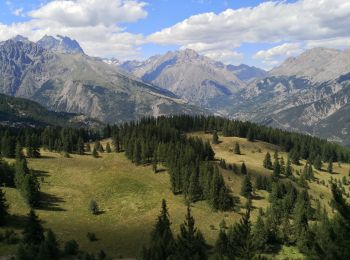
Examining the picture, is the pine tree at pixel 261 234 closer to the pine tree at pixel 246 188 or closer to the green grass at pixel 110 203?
the green grass at pixel 110 203

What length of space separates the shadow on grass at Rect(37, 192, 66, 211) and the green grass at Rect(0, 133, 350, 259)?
0.15m

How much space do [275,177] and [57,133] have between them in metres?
108

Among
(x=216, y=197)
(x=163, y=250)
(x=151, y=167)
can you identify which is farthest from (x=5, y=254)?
(x=151, y=167)

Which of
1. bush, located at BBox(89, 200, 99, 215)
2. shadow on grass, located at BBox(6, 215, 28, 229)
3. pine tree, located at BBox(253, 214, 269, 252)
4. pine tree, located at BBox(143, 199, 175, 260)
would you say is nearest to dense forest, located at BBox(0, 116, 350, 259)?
pine tree, located at BBox(253, 214, 269, 252)

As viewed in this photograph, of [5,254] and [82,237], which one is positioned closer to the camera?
[5,254]

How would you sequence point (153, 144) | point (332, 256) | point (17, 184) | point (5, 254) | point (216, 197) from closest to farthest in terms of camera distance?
1. point (332, 256)
2. point (5, 254)
3. point (17, 184)
4. point (216, 197)
5. point (153, 144)

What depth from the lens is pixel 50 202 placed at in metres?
101

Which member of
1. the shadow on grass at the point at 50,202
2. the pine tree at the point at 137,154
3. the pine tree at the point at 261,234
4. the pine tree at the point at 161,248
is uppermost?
the pine tree at the point at 137,154

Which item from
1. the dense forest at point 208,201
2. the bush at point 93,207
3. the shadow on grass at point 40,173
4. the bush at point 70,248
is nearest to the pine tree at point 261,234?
the dense forest at point 208,201

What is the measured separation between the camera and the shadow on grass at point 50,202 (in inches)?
3814

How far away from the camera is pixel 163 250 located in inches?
2346

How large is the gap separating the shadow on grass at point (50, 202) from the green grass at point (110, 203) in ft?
0.49

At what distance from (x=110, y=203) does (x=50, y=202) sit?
643 inches

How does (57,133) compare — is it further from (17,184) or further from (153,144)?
(17,184)
